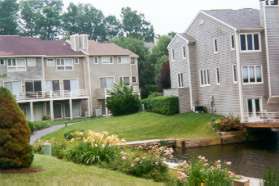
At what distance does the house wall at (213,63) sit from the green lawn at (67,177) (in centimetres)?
2683

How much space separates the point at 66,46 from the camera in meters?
63.7

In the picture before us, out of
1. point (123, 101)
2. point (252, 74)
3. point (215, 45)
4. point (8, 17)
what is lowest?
point (123, 101)

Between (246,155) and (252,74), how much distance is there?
A: 39.5 ft

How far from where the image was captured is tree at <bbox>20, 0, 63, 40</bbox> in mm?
92188

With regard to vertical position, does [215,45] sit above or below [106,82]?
above

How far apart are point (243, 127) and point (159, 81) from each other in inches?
982

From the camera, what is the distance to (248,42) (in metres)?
41.4

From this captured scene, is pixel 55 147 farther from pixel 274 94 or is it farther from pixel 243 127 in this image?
pixel 274 94

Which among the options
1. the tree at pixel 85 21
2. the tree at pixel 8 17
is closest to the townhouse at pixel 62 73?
the tree at pixel 8 17

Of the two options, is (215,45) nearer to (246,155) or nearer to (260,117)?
(260,117)

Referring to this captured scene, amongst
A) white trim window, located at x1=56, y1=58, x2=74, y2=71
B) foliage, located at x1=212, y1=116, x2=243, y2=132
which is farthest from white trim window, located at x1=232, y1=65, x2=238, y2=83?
white trim window, located at x1=56, y1=58, x2=74, y2=71

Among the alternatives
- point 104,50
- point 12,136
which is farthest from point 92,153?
point 104,50

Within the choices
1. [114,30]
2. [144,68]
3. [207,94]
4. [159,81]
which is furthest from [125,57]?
[114,30]

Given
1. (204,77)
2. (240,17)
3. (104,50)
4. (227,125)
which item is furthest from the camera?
(104,50)
